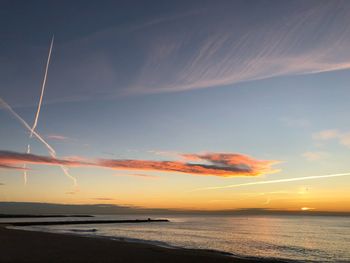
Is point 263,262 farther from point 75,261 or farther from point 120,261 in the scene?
point 75,261

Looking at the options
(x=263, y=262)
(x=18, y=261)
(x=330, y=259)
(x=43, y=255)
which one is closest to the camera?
(x=18, y=261)

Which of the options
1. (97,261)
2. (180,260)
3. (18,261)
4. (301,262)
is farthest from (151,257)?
(301,262)

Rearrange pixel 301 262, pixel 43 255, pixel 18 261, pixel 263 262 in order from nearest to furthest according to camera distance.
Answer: pixel 18 261
pixel 43 255
pixel 263 262
pixel 301 262

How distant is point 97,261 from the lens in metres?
25.0

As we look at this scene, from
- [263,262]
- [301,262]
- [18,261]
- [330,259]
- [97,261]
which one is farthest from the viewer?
[330,259]

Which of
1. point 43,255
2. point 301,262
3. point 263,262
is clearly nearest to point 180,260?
point 263,262

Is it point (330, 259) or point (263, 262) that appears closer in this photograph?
point (263, 262)

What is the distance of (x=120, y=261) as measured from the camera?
25.5 metres

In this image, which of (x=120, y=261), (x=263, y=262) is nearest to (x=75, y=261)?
(x=120, y=261)

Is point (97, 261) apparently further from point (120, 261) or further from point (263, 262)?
point (263, 262)

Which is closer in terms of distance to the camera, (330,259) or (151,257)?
(151,257)

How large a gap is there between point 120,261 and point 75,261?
3.07m

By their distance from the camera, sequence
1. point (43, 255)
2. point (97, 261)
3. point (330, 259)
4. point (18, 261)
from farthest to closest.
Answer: point (330, 259), point (43, 255), point (97, 261), point (18, 261)

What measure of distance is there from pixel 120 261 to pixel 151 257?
142 inches
